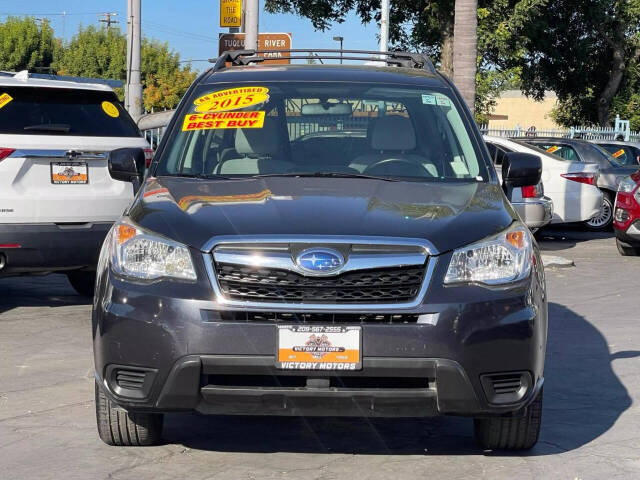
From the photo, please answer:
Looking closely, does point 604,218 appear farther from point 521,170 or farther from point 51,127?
point 521,170

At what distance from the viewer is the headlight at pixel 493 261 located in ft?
15.3

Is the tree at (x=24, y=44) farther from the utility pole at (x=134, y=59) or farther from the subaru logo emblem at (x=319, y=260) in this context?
the subaru logo emblem at (x=319, y=260)

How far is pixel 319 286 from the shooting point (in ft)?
14.9

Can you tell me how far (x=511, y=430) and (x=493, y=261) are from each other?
0.88 meters

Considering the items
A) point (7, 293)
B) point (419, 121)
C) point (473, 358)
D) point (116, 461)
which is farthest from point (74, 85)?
point (473, 358)

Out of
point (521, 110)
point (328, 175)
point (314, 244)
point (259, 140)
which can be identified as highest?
point (259, 140)

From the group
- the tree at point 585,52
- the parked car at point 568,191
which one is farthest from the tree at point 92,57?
the parked car at point 568,191

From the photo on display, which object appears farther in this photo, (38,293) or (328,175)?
(38,293)

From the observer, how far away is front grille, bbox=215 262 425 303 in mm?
4547

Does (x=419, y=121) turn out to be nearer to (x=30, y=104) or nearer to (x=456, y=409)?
(x=456, y=409)

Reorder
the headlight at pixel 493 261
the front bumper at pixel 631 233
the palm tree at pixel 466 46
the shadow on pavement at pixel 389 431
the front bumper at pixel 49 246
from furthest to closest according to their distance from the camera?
the palm tree at pixel 466 46
the front bumper at pixel 631 233
the front bumper at pixel 49 246
the shadow on pavement at pixel 389 431
the headlight at pixel 493 261

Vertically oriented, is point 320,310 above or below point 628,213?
above

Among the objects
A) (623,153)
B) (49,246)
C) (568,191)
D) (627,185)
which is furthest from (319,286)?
(623,153)

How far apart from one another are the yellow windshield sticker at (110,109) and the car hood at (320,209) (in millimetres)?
3789
